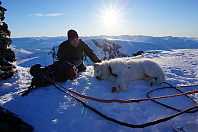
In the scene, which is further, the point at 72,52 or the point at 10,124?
the point at 72,52

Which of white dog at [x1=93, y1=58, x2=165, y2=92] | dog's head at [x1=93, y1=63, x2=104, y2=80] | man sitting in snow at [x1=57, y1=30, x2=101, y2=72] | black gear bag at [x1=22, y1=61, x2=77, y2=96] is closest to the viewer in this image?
white dog at [x1=93, y1=58, x2=165, y2=92]

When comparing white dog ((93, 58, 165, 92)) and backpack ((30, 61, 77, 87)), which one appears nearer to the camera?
white dog ((93, 58, 165, 92))

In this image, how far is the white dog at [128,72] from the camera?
293 cm

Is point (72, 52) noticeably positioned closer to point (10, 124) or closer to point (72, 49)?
point (72, 49)

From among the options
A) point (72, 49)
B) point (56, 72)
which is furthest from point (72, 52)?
point (56, 72)

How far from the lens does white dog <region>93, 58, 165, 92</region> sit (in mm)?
2930

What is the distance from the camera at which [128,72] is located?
10.2 ft

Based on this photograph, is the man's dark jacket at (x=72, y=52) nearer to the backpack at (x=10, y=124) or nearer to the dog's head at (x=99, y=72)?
the dog's head at (x=99, y=72)

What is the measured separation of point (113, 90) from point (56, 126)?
4.96ft

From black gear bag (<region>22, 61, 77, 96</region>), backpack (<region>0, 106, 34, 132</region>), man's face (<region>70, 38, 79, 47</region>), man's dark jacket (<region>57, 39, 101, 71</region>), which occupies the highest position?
man's face (<region>70, 38, 79, 47</region>)

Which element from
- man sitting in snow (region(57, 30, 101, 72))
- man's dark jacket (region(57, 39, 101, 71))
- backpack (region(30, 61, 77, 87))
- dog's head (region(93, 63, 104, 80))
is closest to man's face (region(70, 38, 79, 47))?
man sitting in snow (region(57, 30, 101, 72))

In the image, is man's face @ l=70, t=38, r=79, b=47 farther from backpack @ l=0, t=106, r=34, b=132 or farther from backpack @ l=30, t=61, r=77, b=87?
backpack @ l=0, t=106, r=34, b=132

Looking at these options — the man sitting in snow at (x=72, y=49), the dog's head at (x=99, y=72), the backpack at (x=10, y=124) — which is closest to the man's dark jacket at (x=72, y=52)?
the man sitting in snow at (x=72, y=49)

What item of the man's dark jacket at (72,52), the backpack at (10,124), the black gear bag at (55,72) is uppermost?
the man's dark jacket at (72,52)
